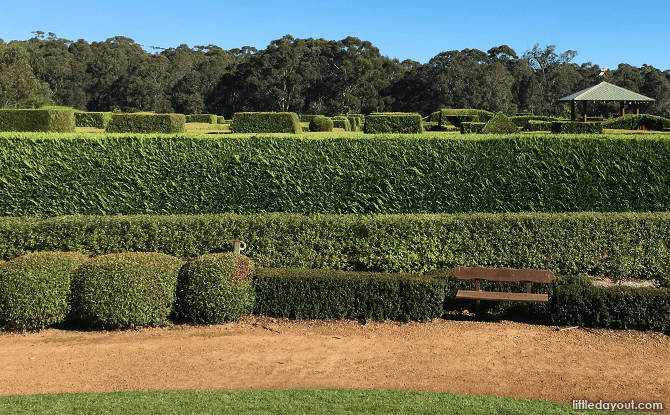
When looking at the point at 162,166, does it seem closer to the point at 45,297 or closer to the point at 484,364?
the point at 45,297

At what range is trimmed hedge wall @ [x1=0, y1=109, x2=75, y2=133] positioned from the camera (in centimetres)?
1978

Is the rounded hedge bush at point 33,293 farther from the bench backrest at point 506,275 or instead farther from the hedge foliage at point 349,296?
the bench backrest at point 506,275

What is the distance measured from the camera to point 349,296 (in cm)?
748

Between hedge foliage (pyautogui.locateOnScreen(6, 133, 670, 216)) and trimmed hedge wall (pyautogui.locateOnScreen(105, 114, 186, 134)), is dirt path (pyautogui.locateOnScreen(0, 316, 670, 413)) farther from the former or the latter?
trimmed hedge wall (pyautogui.locateOnScreen(105, 114, 186, 134))

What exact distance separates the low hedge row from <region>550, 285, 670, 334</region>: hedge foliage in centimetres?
415

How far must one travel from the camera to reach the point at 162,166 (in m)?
11.3

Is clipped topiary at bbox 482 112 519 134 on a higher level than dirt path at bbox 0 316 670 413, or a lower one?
higher

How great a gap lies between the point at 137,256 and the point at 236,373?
2.54 meters

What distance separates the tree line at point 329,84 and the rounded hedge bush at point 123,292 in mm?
60510

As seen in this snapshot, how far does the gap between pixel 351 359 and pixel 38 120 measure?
1803 centimetres

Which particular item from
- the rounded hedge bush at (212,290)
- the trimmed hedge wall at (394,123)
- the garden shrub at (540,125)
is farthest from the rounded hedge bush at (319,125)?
the rounded hedge bush at (212,290)

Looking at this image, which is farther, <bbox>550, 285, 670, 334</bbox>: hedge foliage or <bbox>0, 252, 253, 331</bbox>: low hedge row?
<bbox>0, 252, 253, 331</bbox>: low hedge row

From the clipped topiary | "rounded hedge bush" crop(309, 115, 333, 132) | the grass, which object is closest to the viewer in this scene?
the grass

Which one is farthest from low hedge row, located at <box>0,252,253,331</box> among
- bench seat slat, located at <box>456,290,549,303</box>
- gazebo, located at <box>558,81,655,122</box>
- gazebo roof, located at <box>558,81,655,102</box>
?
gazebo roof, located at <box>558,81,655,102</box>
